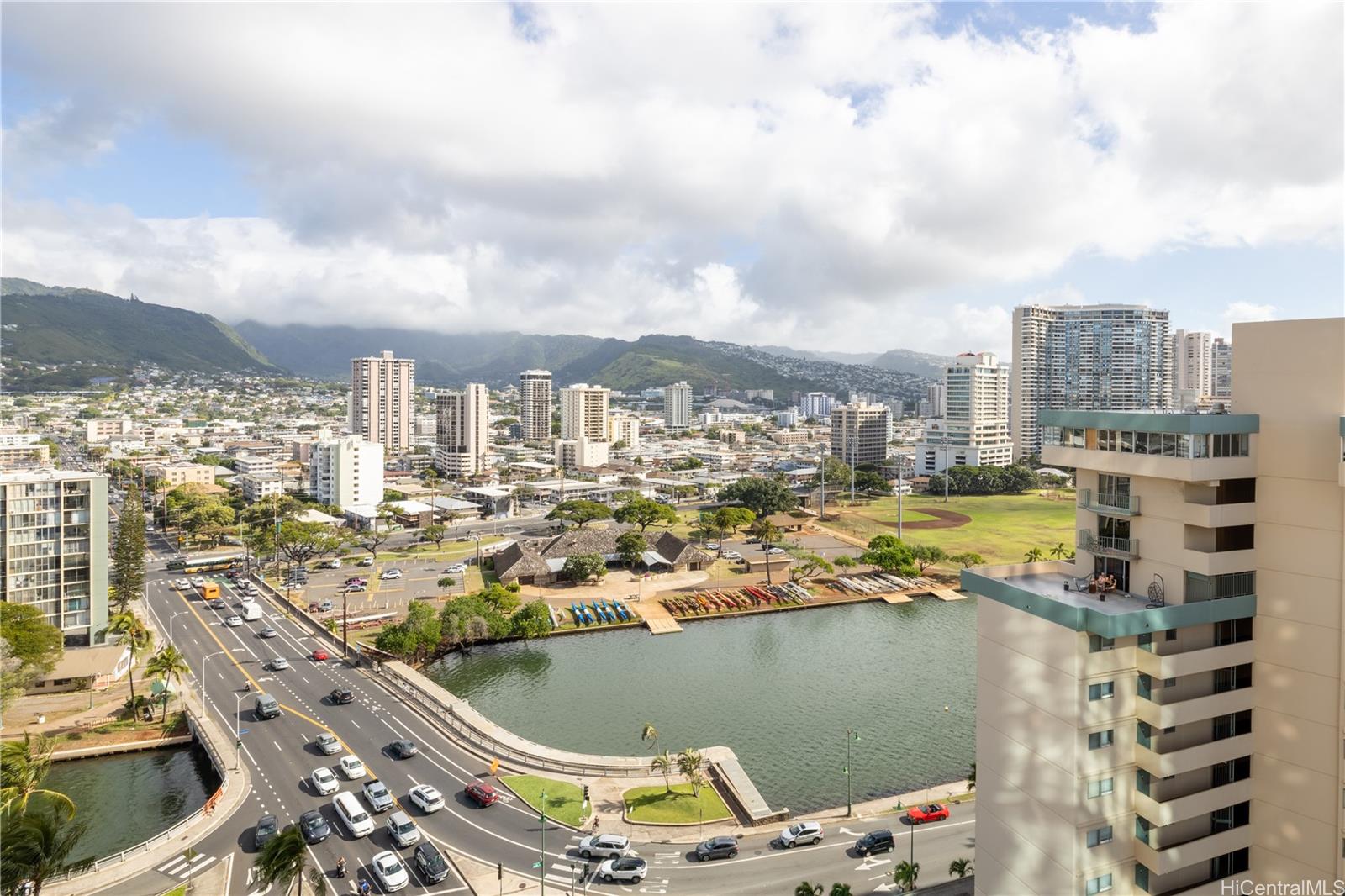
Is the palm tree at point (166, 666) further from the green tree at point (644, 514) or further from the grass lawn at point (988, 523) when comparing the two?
the grass lawn at point (988, 523)

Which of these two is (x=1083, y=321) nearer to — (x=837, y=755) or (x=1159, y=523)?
(x=837, y=755)

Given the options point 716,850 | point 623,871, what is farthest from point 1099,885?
point 623,871

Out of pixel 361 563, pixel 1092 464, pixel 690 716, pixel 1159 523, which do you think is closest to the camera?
pixel 1159 523

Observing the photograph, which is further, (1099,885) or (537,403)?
(537,403)

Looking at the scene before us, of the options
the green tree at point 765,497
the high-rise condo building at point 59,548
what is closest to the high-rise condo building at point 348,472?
the green tree at point 765,497

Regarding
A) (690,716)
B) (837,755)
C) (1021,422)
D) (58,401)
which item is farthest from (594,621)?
(58,401)

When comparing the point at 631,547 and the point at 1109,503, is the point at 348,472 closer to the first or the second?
the point at 631,547

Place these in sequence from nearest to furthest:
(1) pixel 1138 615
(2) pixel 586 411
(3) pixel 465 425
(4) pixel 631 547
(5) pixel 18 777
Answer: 1. (1) pixel 1138 615
2. (5) pixel 18 777
3. (4) pixel 631 547
4. (3) pixel 465 425
5. (2) pixel 586 411
